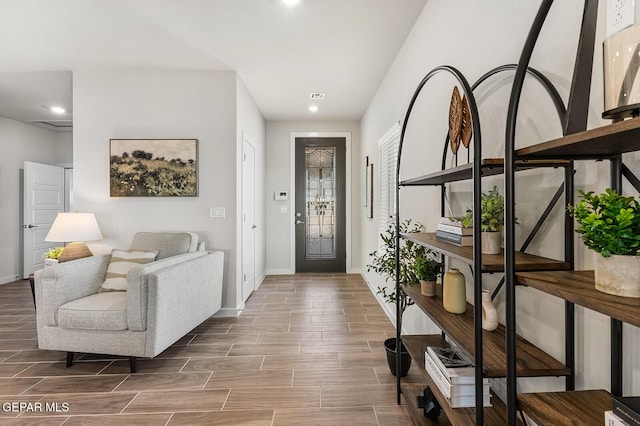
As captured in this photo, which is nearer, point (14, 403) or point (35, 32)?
point (14, 403)

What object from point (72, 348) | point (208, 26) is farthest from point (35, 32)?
point (72, 348)

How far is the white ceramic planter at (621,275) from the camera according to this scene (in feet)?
2.14

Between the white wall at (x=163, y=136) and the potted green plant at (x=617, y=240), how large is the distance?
3.23m

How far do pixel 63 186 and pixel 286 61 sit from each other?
509 cm

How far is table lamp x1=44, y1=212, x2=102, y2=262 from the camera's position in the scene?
122 inches

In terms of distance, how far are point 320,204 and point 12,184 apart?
491cm

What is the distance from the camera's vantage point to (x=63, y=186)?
5914 mm

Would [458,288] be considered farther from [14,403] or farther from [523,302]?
[14,403]

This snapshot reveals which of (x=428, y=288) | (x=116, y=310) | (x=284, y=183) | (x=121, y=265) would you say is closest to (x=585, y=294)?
(x=428, y=288)

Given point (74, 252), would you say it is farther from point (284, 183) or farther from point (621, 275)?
point (621, 275)

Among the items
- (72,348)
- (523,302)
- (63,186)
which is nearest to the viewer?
(523,302)

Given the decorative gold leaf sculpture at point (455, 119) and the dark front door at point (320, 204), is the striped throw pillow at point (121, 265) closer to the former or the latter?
the decorative gold leaf sculpture at point (455, 119)

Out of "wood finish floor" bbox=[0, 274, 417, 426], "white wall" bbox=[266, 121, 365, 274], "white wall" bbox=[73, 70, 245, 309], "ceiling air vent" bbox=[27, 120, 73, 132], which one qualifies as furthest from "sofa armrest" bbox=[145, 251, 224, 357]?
"ceiling air vent" bbox=[27, 120, 73, 132]

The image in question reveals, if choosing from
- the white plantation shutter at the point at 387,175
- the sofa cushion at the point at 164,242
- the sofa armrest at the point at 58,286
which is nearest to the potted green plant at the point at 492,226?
the white plantation shutter at the point at 387,175
